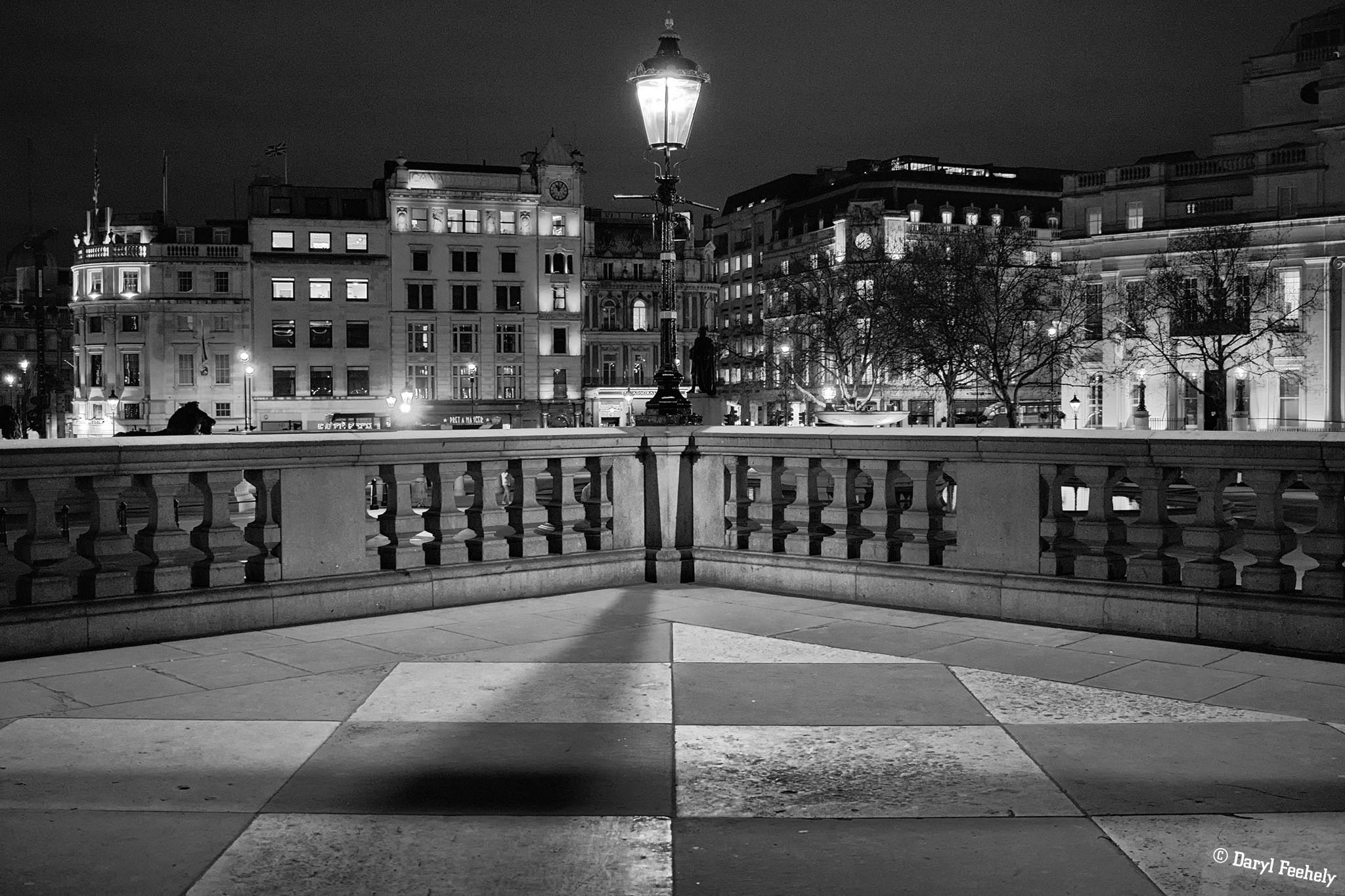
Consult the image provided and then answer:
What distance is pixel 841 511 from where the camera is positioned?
1055 cm

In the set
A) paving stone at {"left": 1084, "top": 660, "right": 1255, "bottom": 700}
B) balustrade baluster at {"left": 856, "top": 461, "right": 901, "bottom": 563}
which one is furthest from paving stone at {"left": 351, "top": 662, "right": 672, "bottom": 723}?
balustrade baluster at {"left": 856, "top": 461, "right": 901, "bottom": 563}

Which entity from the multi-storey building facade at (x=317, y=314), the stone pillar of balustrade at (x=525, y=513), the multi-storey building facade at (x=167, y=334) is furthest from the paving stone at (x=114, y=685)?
the multi-storey building facade at (x=167, y=334)

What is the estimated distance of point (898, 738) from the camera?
5.98m

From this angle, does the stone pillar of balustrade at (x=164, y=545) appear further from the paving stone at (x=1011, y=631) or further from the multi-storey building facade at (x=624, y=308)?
the multi-storey building facade at (x=624, y=308)

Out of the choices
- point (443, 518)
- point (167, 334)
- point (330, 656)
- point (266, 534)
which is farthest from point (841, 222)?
point (330, 656)

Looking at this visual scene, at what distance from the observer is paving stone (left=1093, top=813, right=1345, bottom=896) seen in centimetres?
408

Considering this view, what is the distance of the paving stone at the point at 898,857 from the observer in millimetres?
4094

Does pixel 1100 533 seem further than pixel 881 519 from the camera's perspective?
No

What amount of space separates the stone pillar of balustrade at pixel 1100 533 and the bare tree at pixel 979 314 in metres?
46.2

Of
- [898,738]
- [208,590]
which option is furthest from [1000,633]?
[208,590]

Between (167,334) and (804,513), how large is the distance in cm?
9353

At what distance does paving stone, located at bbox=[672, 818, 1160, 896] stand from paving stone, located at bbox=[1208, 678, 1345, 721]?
2411mm

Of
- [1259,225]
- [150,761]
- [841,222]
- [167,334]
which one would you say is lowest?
[150,761]

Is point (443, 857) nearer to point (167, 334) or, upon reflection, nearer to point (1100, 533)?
point (1100, 533)
